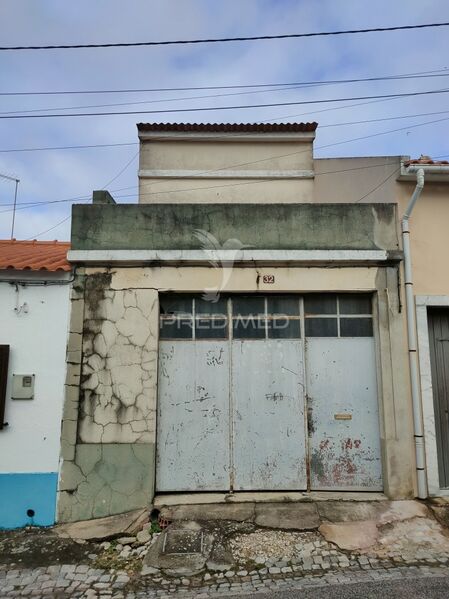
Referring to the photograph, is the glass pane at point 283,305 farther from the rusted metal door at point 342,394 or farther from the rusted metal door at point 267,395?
the rusted metal door at point 342,394

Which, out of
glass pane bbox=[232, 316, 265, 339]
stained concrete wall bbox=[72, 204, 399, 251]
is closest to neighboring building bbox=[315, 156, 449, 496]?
stained concrete wall bbox=[72, 204, 399, 251]

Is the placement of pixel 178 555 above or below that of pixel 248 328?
below

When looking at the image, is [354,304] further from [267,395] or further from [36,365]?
[36,365]

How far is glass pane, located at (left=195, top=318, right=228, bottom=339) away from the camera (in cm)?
576

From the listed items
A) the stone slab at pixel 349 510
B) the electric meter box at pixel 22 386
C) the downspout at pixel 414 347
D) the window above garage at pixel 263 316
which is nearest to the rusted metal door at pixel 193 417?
the window above garage at pixel 263 316

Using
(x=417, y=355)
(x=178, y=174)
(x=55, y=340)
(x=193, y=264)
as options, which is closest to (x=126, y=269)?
(x=193, y=264)

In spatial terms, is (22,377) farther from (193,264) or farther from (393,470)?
(393,470)

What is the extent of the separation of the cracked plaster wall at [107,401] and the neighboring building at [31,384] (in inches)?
5.7

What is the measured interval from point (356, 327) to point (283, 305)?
1077 millimetres

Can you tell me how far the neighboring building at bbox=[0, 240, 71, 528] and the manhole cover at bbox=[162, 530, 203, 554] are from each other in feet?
5.24

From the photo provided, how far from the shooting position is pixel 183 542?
4.54 m

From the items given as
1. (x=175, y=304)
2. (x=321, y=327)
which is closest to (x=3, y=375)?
(x=175, y=304)

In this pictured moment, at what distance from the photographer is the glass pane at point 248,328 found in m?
5.77

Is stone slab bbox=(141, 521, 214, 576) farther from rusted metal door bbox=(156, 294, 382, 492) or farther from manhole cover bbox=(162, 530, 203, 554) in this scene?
rusted metal door bbox=(156, 294, 382, 492)
